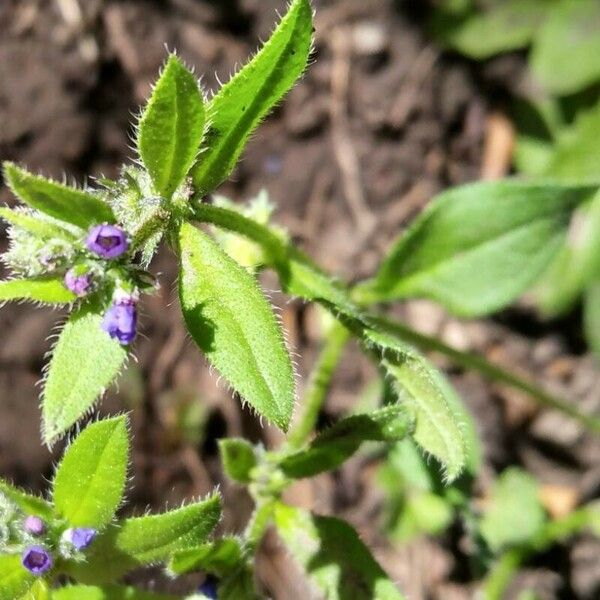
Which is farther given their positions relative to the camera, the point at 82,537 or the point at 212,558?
the point at 212,558

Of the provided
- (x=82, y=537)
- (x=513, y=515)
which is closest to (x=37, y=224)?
→ (x=82, y=537)

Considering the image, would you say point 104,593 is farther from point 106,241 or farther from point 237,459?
point 106,241

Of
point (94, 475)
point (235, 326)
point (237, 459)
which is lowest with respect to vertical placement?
point (237, 459)

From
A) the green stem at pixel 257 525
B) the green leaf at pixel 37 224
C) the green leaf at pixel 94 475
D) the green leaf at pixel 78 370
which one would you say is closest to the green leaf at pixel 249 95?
the green leaf at pixel 37 224

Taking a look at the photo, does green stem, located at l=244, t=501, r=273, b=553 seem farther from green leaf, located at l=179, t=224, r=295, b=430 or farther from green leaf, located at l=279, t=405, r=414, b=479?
green leaf, located at l=179, t=224, r=295, b=430

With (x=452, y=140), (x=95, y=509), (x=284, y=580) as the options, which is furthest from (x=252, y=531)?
(x=452, y=140)

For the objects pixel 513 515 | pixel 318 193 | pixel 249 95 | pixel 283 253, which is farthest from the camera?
pixel 318 193

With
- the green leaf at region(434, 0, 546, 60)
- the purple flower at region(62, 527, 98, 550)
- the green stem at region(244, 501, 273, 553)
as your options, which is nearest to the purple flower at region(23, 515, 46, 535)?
the purple flower at region(62, 527, 98, 550)

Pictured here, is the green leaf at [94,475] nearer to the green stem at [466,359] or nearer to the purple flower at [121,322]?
the purple flower at [121,322]
